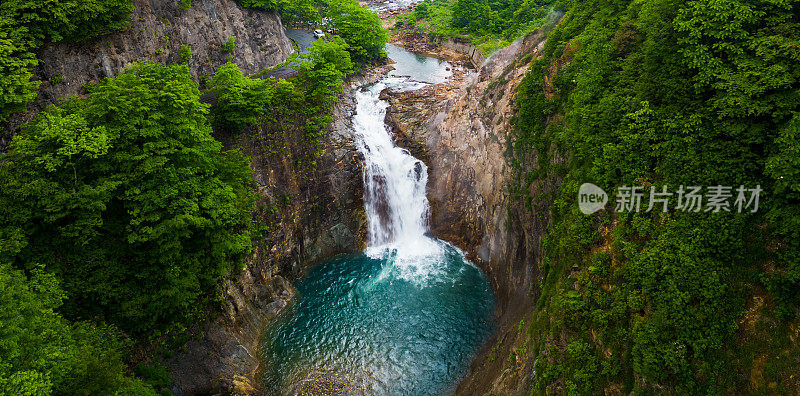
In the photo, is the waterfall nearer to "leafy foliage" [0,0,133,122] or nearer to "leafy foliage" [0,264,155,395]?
"leafy foliage" [0,0,133,122]

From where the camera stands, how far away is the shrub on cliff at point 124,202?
44.7 feet

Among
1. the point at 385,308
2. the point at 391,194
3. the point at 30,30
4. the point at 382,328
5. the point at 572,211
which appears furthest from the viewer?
the point at 391,194

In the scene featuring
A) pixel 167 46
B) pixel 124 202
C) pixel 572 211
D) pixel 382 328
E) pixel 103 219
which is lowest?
pixel 382 328

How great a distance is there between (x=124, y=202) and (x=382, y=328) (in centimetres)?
1420

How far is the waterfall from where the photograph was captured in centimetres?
3039

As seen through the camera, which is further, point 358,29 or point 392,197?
point 358,29

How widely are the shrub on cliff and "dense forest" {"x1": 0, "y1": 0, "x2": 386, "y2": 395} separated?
0.17ft

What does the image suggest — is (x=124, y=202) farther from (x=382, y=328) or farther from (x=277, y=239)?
(x=382, y=328)

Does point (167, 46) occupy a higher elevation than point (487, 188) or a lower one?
higher

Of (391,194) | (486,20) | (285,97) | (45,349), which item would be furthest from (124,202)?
(486,20)

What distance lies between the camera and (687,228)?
10.7 metres

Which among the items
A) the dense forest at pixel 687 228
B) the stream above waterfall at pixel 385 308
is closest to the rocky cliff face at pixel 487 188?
the stream above waterfall at pixel 385 308

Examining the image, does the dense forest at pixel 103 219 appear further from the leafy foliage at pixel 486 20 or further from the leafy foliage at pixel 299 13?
the leafy foliage at pixel 486 20

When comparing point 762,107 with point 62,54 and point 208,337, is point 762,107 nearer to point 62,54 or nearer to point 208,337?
point 208,337
